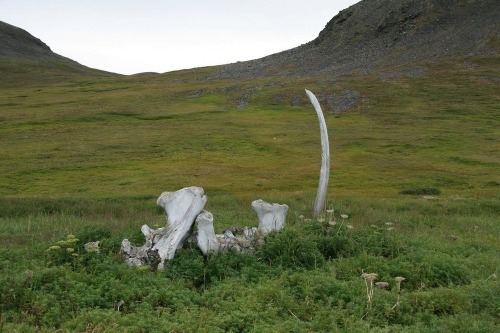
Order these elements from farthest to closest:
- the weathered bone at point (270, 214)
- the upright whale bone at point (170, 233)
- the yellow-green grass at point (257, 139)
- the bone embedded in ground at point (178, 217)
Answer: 1. the yellow-green grass at point (257, 139)
2. the weathered bone at point (270, 214)
3. the bone embedded in ground at point (178, 217)
4. the upright whale bone at point (170, 233)

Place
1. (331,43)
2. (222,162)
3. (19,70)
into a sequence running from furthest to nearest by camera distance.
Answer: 1. (19,70)
2. (331,43)
3. (222,162)

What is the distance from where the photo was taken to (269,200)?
85.5 ft

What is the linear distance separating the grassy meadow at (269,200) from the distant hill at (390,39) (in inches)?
367

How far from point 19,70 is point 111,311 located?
16860cm

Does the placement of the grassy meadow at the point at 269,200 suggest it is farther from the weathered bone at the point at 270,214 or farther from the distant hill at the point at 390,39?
the distant hill at the point at 390,39

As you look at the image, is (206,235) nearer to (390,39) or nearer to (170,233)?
(170,233)

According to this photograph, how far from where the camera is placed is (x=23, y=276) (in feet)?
34.3

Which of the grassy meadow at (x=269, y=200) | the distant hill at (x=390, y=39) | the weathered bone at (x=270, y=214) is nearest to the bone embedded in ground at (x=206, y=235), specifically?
the grassy meadow at (x=269, y=200)

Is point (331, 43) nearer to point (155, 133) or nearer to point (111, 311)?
point (155, 133)

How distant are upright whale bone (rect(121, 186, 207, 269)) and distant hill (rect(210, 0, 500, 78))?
268ft

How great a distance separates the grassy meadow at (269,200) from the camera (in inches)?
392

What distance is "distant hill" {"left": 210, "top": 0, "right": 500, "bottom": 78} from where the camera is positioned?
9488 cm

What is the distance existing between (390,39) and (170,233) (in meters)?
104

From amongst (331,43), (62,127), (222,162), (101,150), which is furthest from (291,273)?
(331,43)
